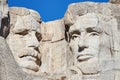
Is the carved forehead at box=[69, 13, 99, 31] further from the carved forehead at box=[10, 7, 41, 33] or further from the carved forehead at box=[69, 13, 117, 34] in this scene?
the carved forehead at box=[10, 7, 41, 33]

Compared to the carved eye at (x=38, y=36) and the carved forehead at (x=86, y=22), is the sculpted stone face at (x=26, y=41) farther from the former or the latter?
the carved forehead at (x=86, y=22)

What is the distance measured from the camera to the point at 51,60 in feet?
39.9

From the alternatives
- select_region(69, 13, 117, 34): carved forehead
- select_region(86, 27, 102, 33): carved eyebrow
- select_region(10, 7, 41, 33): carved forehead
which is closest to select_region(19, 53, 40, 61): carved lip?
select_region(10, 7, 41, 33): carved forehead

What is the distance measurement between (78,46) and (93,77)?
810 mm

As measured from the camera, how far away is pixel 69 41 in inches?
480

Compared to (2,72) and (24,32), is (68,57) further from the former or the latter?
(2,72)

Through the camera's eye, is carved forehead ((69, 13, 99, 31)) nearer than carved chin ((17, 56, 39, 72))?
No

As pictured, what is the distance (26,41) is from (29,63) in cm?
52

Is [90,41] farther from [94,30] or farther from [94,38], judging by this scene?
[94,30]

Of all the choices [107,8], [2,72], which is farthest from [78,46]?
[2,72]

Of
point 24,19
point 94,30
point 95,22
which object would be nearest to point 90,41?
point 94,30

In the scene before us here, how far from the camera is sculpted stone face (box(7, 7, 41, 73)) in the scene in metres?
11.9

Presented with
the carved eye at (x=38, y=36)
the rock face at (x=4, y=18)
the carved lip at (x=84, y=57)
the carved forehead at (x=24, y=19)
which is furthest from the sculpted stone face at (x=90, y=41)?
the rock face at (x=4, y=18)

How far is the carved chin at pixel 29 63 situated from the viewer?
1173cm
